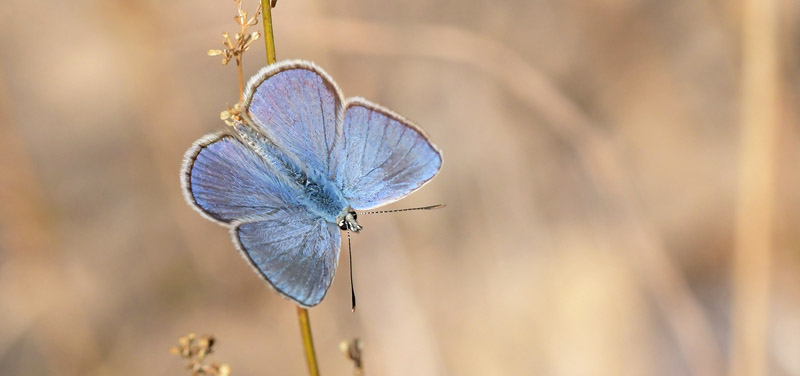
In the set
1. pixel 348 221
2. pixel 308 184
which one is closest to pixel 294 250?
pixel 348 221

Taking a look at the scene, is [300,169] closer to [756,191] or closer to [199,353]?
[199,353]

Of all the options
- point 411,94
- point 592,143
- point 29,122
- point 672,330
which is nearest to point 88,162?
point 29,122

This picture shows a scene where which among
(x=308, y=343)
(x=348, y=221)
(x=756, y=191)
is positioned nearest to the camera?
(x=308, y=343)

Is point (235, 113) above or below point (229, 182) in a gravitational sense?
above

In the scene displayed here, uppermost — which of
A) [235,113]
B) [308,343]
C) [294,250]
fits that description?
[235,113]

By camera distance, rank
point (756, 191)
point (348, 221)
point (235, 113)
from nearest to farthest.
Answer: point (235, 113) → point (348, 221) → point (756, 191)

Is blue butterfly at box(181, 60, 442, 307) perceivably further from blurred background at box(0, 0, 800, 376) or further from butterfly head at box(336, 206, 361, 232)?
blurred background at box(0, 0, 800, 376)

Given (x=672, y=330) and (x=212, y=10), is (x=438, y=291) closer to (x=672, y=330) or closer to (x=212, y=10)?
(x=672, y=330)
